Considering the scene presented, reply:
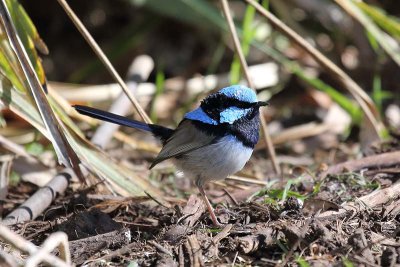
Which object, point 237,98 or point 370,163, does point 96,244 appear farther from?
point 370,163

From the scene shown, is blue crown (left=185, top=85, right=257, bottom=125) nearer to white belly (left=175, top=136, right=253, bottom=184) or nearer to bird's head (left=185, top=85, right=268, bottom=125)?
bird's head (left=185, top=85, right=268, bottom=125)

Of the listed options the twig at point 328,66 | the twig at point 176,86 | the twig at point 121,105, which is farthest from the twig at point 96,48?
the twig at point 176,86

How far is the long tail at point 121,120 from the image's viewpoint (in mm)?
3906

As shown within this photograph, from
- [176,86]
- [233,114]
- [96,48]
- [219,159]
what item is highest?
[96,48]

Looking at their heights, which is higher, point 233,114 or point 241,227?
point 233,114

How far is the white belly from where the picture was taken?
3775 millimetres

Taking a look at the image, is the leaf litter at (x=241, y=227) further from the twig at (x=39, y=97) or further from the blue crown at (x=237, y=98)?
the blue crown at (x=237, y=98)

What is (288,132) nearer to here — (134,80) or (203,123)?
(134,80)

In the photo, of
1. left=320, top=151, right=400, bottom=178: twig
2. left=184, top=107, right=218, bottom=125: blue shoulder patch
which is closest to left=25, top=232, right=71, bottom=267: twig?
left=184, top=107, right=218, bottom=125: blue shoulder patch

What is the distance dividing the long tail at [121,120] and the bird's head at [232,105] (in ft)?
1.23

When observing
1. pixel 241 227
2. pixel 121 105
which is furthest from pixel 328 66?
pixel 241 227

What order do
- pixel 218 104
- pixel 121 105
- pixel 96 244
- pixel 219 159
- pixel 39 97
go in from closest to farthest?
pixel 96 244 → pixel 39 97 → pixel 219 159 → pixel 218 104 → pixel 121 105

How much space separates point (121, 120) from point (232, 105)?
0.69 metres

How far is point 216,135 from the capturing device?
152 inches
